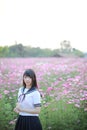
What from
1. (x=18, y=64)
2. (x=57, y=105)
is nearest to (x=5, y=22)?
(x=18, y=64)

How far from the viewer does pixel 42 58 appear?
10.6 feet

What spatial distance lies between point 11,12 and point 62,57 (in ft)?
2.36

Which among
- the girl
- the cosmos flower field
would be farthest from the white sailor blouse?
the cosmos flower field

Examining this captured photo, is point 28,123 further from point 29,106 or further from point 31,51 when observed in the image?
point 31,51

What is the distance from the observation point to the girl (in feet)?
7.07

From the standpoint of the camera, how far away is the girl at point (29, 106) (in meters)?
2.16

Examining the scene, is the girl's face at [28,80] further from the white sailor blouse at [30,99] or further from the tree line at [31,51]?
the tree line at [31,51]

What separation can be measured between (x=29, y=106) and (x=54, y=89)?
3.10ft

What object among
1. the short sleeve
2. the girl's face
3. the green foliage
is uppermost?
the green foliage

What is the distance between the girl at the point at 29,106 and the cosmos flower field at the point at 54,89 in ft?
2.82

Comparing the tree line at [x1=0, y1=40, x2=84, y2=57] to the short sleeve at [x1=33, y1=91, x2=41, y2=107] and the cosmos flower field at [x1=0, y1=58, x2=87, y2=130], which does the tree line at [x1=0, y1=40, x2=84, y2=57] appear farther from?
the short sleeve at [x1=33, y1=91, x2=41, y2=107]

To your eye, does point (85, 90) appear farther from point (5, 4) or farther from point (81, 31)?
point (5, 4)

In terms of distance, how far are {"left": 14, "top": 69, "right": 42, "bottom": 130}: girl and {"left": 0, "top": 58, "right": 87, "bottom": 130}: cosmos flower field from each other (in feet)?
2.82

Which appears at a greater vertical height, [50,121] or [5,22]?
[5,22]
